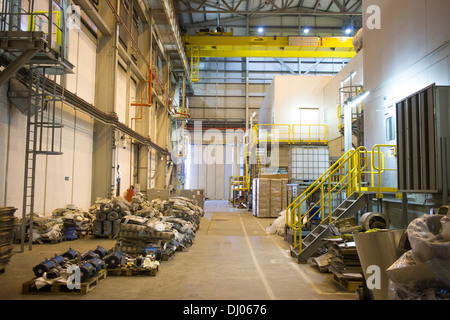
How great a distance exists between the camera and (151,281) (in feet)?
18.5

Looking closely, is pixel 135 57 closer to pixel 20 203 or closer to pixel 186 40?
pixel 186 40

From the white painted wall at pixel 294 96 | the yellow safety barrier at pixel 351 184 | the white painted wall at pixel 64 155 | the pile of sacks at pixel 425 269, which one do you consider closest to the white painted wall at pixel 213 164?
the white painted wall at pixel 294 96

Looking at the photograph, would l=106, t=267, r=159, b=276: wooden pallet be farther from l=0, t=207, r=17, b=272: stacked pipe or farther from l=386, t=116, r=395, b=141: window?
l=386, t=116, r=395, b=141: window

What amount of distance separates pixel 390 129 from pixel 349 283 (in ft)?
13.2

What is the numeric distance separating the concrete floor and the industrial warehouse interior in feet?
0.15

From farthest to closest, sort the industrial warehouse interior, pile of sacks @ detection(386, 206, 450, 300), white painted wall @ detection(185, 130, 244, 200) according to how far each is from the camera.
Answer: white painted wall @ detection(185, 130, 244, 200)
the industrial warehouse interior
pile of sacks @ detection(386, 206, 450, 300)

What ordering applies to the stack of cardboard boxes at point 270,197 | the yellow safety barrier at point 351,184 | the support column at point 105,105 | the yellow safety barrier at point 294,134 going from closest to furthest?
the yellow safety barrier at point 351,184 → the support column at point 105,105 → the stack of cardboard boxes at point 270,197 → the yellow safety barrier at point 294,134

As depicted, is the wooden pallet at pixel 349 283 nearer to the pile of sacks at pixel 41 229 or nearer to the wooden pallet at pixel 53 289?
the wooden pallet at pixel 53 289

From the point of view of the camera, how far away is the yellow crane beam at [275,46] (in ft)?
69.5

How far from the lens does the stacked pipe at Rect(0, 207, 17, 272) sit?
5.62 m

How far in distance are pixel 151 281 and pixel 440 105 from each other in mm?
5484

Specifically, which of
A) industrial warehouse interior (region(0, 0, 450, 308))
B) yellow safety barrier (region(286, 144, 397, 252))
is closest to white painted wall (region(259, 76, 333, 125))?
industrial warehouse interior (region(0, 0, 450, 308))

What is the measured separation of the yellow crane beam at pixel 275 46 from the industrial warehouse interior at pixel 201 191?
265 cm
